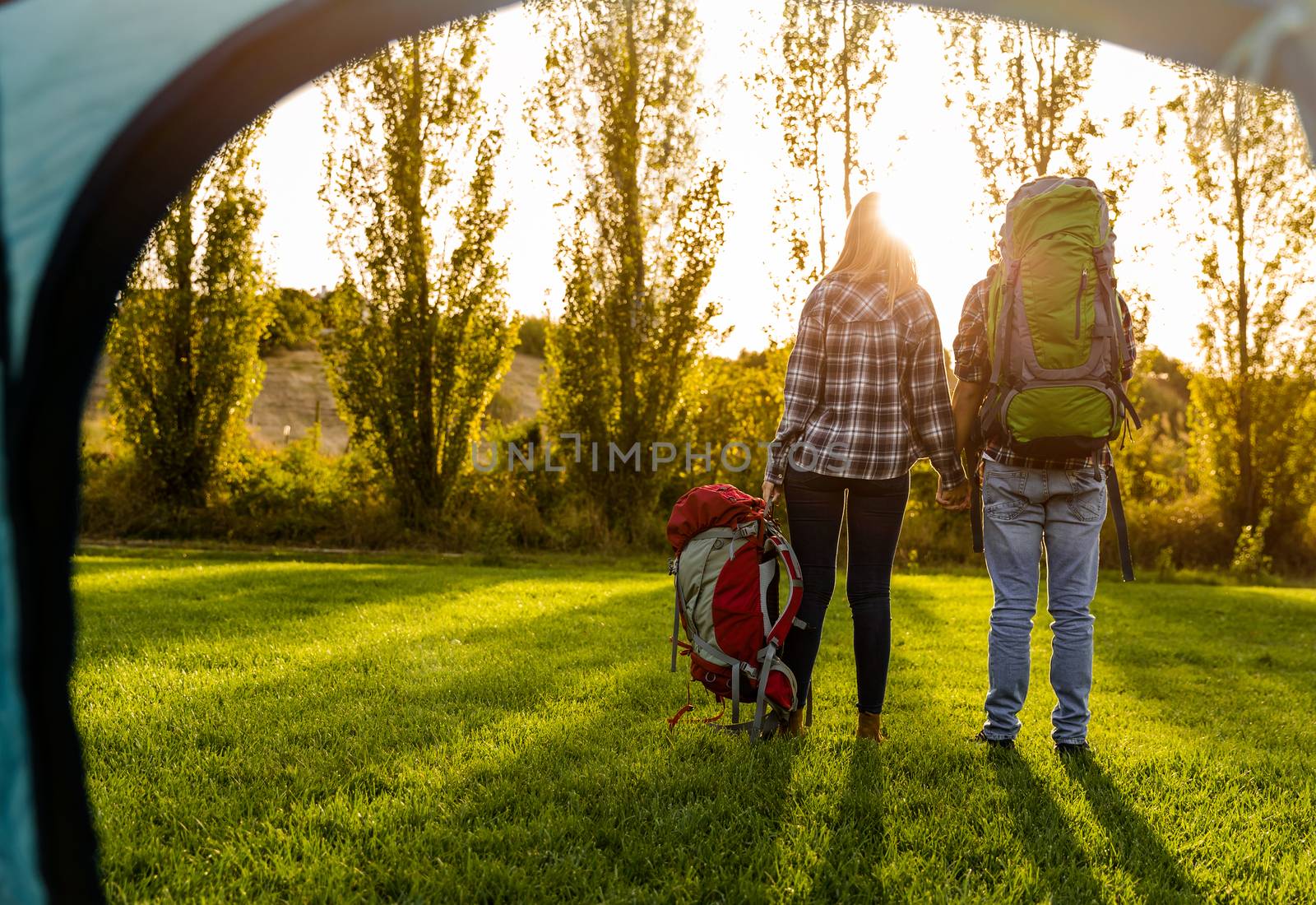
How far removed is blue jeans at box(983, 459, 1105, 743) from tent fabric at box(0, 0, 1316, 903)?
2096mm

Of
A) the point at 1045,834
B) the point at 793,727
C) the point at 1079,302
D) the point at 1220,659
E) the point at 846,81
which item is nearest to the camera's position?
the point at 1045,834

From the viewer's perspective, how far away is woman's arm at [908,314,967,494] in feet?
11.4

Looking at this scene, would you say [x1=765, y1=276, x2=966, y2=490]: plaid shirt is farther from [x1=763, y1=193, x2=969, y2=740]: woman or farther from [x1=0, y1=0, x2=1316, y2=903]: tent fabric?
[x1=0, y1=0, x2=1316, y2=903]: tent fabric

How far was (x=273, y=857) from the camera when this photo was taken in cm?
243

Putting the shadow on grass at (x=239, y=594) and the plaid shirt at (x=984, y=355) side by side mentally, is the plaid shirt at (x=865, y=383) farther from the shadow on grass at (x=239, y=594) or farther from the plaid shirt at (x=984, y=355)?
the shadow on grass at (x=239, y=594)

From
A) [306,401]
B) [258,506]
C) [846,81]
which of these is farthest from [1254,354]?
[306,401]

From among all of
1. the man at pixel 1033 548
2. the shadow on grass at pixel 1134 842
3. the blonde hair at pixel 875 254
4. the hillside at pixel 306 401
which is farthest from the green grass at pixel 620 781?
the hillside at pixel 306 401

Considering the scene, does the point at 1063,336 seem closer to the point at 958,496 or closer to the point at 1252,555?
the point at 958,496

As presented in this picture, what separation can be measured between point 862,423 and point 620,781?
60.7 inches

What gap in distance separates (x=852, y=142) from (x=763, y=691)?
403 inches

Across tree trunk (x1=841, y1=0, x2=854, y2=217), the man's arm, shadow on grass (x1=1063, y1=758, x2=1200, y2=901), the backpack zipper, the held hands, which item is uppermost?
tree trunk (x1=841, y1=0, x2=854, y2=217)

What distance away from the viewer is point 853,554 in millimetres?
3506

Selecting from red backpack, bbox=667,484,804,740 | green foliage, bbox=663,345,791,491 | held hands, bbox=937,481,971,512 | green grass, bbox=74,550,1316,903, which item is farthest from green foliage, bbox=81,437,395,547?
held hands, bbox=937,481,971,512

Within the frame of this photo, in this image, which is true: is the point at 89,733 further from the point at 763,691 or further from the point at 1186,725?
the point at 1186,725
